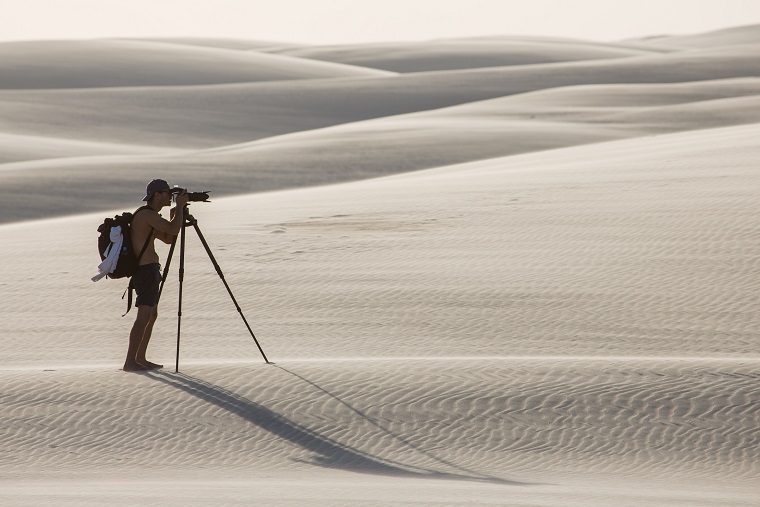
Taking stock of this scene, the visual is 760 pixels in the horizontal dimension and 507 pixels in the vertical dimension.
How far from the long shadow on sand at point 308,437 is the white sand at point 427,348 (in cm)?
3

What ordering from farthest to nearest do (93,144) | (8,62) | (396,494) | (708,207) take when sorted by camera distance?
(8,62)
(93,144)
(708,207)
(396,494)

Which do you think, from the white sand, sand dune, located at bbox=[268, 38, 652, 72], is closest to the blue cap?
the white sand

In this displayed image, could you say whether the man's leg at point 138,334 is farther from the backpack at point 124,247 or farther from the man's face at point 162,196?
the man's face at point 162,196

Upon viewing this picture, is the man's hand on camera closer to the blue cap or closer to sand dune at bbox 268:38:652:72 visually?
the blue cap

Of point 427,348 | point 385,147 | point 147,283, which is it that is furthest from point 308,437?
point 385,147

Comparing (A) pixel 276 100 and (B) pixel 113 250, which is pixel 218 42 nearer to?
(A) pixel 276 100

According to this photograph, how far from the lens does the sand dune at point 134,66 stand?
188ft

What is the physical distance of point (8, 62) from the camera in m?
59.6

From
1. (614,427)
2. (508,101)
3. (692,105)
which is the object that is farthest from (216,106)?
(614,427)

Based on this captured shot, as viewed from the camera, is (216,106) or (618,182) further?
(216,106)

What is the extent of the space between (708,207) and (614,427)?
781 centimetres

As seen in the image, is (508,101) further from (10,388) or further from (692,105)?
(10,388)

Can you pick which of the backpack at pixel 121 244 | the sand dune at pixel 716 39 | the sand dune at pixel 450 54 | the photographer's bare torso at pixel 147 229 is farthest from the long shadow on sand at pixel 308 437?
the sand dune at pixel 716 39

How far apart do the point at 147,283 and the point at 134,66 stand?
55663 mm
